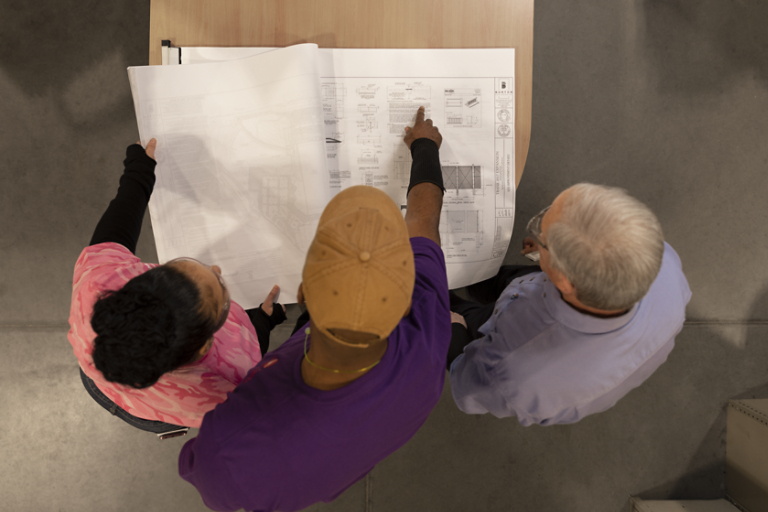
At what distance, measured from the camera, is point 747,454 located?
1.49 metres

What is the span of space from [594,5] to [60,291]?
248cm

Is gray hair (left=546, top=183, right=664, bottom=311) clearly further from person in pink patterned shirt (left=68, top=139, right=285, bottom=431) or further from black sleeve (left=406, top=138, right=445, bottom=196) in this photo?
person in pink patterned shirt (left=68, top=139, right=285, bottom=431)

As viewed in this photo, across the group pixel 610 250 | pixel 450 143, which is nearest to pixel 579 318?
→ pixel 610 250

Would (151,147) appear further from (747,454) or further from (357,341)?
(747,454)

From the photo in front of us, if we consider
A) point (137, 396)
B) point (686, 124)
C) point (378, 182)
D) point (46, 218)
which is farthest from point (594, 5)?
point (46, 218)

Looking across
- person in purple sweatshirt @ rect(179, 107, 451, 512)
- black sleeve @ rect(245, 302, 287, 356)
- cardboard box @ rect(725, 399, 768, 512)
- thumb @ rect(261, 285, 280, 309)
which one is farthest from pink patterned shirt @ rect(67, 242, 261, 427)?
cardboard box @ rect(725, 399, 768, 512)

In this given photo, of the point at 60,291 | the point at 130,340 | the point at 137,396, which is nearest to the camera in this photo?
the point at 130,340

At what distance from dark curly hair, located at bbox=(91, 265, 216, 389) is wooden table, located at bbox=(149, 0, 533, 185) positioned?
2.38 feet

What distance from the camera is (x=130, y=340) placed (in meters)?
0.62

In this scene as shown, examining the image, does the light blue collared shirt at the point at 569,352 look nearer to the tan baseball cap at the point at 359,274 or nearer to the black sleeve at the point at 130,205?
the tan baseball cap at the point at 359,274

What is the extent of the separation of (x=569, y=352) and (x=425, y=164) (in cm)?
53

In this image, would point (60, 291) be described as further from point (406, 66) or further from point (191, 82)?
point (406, 66)

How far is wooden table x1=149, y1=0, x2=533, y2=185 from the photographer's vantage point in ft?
3.41

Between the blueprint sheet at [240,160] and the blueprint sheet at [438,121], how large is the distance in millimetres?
63
